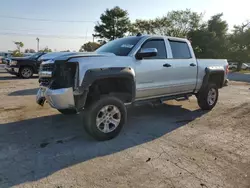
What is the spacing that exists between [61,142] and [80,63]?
1.47 meters

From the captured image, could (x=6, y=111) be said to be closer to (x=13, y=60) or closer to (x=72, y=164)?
(x=72, y=164)

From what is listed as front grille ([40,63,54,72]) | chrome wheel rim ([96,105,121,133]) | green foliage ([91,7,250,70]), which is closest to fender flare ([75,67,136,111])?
chrome wheel rim ([96,105,121,133])

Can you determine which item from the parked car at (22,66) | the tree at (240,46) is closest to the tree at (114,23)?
the tree at (240,46)

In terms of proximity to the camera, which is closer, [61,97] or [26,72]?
[61,97]

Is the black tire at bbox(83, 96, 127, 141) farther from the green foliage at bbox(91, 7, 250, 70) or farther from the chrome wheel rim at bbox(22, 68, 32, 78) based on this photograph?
the green foliage at bbox(91, 7, 250, 70)

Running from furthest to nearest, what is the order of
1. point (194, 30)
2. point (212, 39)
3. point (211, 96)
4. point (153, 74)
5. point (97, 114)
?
point (194, 30) < point (212, 39) < point (211, 96) < point (153, 74) < point (97, 114)

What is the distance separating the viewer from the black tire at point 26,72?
15258mm

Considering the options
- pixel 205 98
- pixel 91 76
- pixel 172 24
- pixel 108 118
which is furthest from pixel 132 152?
pixel 172 24

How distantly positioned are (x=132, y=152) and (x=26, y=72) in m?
13.2

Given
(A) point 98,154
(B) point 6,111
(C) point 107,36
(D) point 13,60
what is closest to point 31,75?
(D) point 13,60

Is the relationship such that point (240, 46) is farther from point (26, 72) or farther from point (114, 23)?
point (26, 72)

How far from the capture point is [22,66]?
50.1 feet

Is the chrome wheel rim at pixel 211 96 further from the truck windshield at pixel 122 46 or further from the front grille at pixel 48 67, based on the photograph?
the front grille at pixel 48 67

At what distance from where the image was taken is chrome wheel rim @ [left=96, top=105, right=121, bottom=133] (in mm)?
4496
